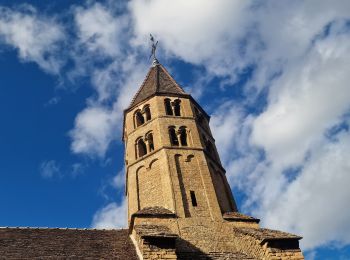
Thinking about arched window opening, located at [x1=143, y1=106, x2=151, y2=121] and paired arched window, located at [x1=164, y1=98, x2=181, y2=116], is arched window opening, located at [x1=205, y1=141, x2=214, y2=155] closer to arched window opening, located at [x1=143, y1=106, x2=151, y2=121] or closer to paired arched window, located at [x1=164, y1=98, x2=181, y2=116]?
paired arched window, located at [x1=164, y1=98, x2=181, y2=116]

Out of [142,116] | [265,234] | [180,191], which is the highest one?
[142,116]

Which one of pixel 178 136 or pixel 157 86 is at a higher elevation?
pixel 157 86

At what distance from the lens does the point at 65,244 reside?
14672mm

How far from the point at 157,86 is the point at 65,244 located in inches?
484

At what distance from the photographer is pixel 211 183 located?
58.1 feet

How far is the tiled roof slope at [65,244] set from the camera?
1358 cm

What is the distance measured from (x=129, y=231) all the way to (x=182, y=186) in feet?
10.5

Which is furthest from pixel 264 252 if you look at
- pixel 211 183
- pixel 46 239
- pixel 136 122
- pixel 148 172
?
pixel 136 122

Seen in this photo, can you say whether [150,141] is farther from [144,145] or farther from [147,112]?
[147,112]

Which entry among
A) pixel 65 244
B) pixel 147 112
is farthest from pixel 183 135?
pixel 65 244

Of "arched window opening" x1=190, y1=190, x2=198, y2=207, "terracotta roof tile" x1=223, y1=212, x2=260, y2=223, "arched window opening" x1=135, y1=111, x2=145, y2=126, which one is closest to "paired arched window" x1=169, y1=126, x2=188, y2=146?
"arched window opening" x1=135, y1=111, x2=145, y2=126

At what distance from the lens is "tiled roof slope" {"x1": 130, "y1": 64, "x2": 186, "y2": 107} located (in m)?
23.2

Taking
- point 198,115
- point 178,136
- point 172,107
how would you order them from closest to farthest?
point 178,136 → point 172,107 → point 198,115

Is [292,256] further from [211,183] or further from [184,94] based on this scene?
[184,94]
